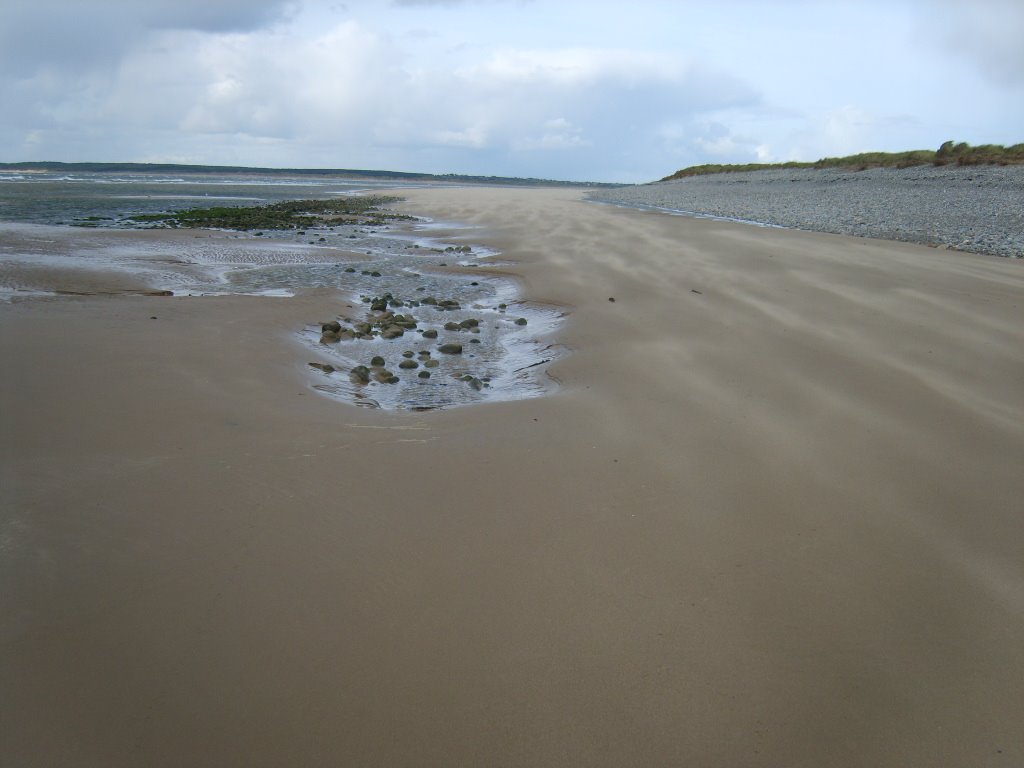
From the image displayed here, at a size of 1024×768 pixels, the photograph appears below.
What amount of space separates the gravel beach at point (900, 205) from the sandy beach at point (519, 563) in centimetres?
798

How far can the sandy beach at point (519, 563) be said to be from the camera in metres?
2.15

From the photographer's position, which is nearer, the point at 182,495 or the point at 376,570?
the point at 376,570

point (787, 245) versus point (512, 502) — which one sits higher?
point (787, 245)

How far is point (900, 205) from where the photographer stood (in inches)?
679

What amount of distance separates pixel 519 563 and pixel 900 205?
17921 mm

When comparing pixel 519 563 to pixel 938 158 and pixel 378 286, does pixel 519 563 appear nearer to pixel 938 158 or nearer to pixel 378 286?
pixel 378 286

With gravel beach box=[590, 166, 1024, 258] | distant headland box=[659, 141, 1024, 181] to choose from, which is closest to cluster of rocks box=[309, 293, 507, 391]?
gravel beach box=[590, 166, 1024, 258]

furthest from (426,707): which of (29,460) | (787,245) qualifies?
(787,245)

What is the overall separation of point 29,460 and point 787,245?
11420mm

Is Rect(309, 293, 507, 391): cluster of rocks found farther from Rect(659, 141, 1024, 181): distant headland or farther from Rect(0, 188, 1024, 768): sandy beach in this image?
Rect(659, 141, 1024, 181): distant headland

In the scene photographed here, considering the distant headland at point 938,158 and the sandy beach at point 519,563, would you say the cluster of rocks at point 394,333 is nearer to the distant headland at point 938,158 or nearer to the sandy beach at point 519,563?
the sandy beach at point 519,563

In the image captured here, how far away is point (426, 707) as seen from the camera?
2207mm

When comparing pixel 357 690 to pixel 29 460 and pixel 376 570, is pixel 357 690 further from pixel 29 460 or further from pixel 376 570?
pixel 29 460

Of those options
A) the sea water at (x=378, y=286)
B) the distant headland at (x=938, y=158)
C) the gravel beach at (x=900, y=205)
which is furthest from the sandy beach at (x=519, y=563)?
the distant headland at (x=938, y=158)
